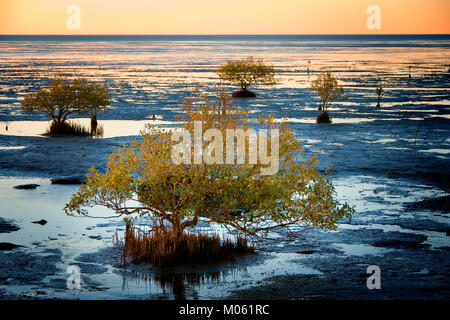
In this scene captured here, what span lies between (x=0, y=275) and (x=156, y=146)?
477cm

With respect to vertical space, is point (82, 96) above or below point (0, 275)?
above

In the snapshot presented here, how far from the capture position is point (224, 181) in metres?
14.4

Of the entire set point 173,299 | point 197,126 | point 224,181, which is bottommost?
point 173,299

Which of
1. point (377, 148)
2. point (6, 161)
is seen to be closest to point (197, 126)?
point (6, 161)

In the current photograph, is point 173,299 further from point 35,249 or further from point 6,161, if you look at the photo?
point 6,161

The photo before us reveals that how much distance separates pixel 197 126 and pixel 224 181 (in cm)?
156

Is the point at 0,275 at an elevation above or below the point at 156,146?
below

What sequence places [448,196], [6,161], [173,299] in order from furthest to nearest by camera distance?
[6,161] < [448,196] < [173,299]

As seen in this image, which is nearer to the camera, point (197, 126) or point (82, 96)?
point (197, 126)

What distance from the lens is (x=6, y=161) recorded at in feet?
92.1
